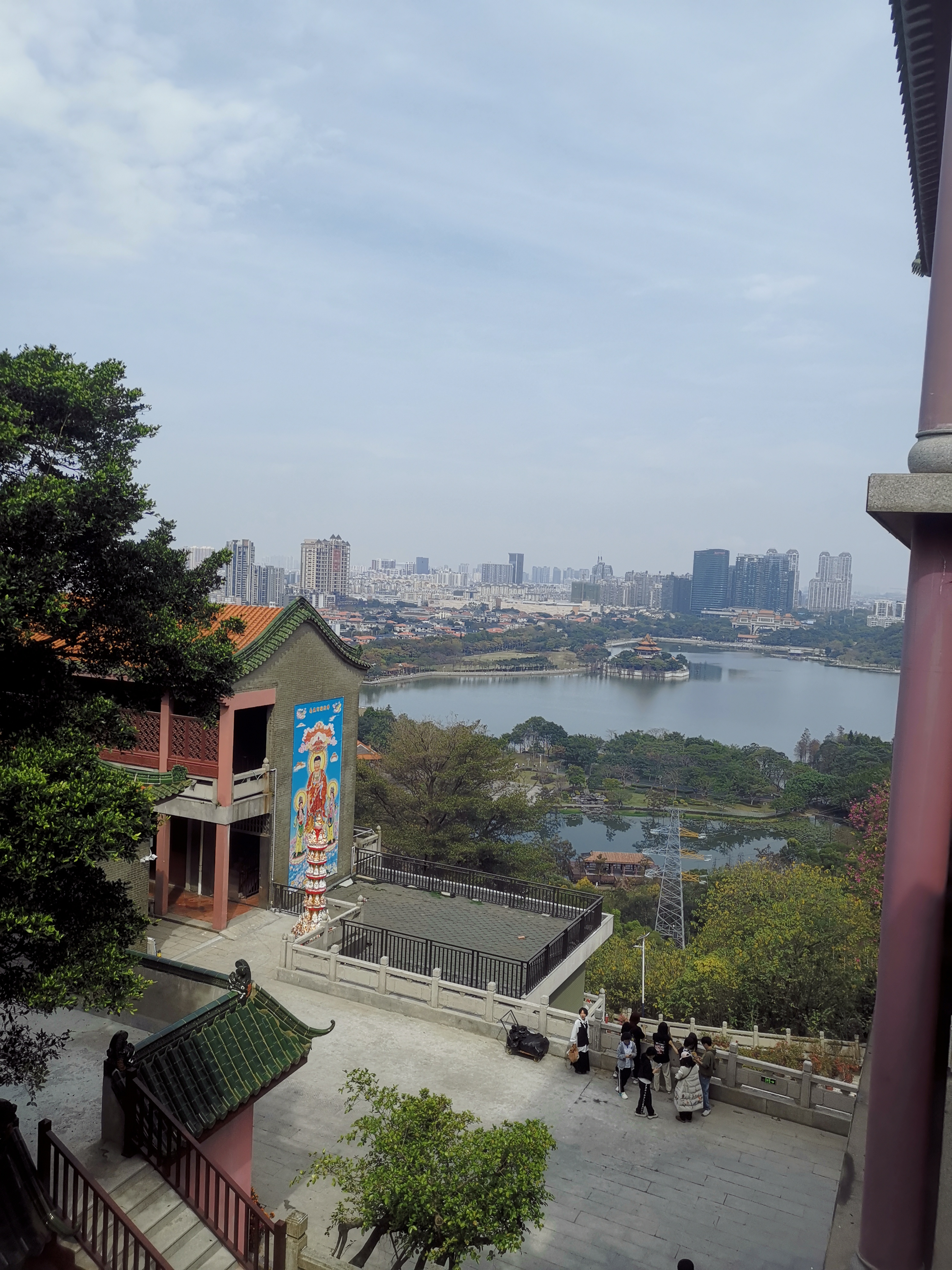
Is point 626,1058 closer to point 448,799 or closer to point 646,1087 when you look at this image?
point 646,1087

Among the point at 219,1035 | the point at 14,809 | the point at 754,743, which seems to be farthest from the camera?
the point at 754,743

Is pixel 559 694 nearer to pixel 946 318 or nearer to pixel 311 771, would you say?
pixel 311 771

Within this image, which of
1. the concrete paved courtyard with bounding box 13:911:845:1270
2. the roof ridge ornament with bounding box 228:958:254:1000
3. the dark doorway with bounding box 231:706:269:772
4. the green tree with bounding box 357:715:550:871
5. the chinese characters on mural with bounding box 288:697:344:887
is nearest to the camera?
the roof ridge ornament with bounding box 228:958:254:1000

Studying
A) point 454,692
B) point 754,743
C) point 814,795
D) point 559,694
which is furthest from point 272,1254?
point 559,694

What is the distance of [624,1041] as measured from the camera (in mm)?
10469

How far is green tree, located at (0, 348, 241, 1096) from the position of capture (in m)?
4.70

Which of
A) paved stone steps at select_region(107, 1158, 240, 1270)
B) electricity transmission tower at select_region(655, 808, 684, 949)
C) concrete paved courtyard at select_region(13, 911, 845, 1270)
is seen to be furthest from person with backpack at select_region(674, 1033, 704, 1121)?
electricity transmission tower at select_region(655, 808, 684, 949)

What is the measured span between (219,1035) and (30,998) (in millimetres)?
2134

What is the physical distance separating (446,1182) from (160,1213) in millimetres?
1711

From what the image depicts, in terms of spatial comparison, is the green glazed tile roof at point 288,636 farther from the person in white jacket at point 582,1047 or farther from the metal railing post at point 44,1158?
the metal railing post at point 44,1158

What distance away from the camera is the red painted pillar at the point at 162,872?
1579cm

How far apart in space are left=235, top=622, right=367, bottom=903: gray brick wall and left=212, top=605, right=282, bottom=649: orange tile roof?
0.49 metres

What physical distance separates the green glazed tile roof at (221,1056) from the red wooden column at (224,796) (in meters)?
8.49

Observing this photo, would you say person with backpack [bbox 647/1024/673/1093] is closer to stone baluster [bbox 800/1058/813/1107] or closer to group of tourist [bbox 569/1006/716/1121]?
group of tourist [bbox 569/1006/716/1121]
